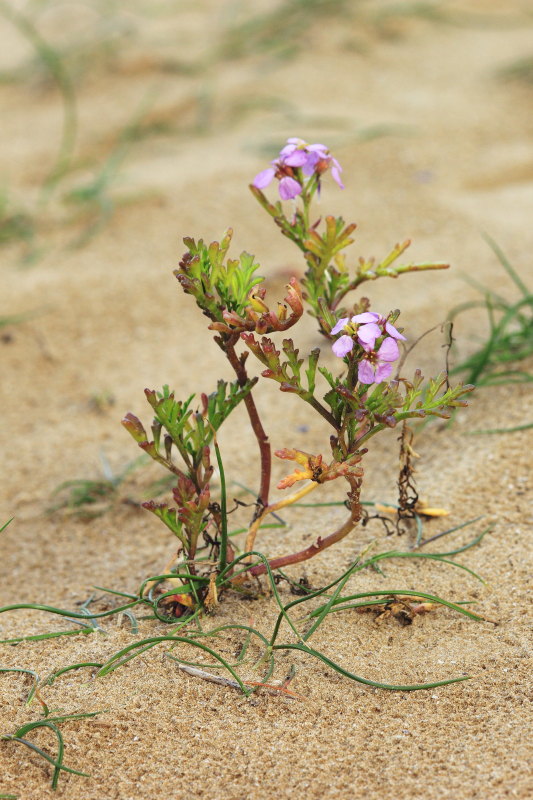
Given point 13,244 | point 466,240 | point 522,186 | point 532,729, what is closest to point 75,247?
point 13,244

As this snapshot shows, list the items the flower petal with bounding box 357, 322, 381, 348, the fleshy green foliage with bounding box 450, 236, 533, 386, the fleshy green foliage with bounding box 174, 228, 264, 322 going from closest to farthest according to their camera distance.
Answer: the flower petal with bounding box 357, 322, 381, 348 → the fleshy green foliage with bounding box 174, 228, 264, 322 → the fleshy green foliage with bounding box 450, 236, 533, 386

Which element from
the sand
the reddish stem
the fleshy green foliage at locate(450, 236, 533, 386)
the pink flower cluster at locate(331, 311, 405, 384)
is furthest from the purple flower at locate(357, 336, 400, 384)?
the fleshy green foliage at locate(450, 236, 533, 386)

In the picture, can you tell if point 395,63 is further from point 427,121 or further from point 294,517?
point 294,517

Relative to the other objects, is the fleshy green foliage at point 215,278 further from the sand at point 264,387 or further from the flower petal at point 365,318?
the sand at point 264,387

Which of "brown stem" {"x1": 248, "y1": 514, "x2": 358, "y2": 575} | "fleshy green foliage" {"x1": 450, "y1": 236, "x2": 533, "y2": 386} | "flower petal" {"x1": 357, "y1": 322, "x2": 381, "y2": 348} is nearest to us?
"flower petal" {"x1": 357, "y1": 322, "x2": 381, "y2": 348}

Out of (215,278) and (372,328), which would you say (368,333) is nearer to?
(372,328)

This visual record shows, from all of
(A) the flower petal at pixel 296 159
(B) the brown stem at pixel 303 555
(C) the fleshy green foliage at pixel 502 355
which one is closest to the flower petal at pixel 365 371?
(B) the brown stem at pixel 303 555

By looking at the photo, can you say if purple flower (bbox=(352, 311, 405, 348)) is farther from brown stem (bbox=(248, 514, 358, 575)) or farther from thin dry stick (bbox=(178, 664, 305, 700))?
thin dry stick (bbox=(178, 664, 305, 700))
